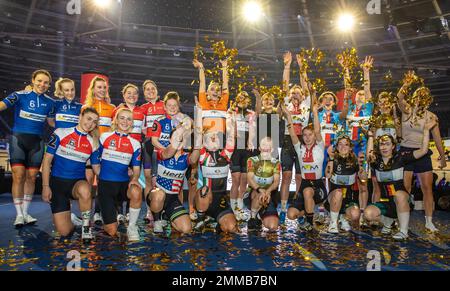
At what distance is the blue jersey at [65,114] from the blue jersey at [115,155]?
1087mm

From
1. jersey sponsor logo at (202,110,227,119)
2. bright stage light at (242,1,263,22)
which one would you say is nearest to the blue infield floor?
jersey sponsor logo at (202,110,227,119)

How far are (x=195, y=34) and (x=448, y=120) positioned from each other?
14.5 meters

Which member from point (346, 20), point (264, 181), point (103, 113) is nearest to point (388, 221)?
point (264, 181)

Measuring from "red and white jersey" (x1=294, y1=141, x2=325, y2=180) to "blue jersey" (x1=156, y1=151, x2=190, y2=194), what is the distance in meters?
1.84

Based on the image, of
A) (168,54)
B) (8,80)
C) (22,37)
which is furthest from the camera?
(8,80)

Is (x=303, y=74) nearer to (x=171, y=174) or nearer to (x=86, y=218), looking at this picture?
(x=171, y=174)

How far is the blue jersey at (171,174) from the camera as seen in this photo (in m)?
4.79

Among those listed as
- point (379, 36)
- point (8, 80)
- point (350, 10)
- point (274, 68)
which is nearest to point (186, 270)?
point (350, 10)

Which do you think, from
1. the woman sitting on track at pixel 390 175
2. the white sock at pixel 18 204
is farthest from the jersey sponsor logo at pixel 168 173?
the woman sitting on track at pixel 390 175

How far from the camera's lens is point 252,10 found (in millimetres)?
12352

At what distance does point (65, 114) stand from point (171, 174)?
1.92 metres

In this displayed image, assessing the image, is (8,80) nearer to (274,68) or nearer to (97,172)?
(274,68)

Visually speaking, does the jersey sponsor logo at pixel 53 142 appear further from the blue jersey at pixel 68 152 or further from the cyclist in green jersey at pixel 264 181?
the cyclist in green jersey at pixel 264 181

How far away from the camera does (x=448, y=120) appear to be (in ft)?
64.6
